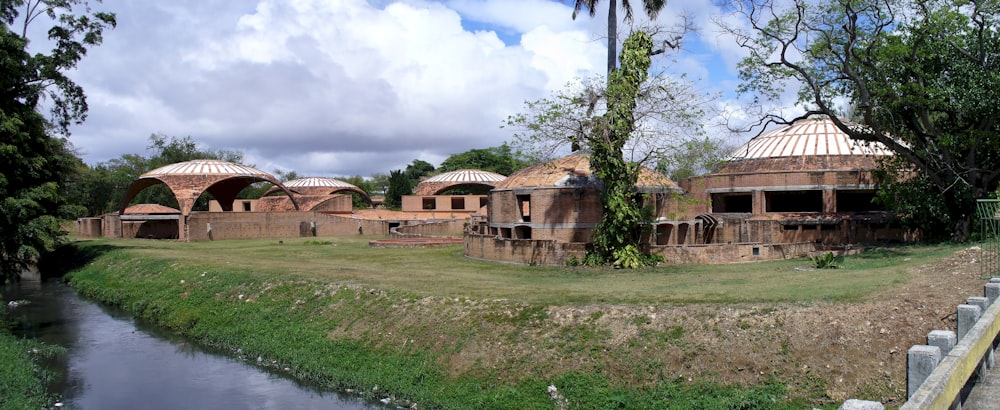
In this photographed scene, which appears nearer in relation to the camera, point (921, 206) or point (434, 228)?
point (921, 206)

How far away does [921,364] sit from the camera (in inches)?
239

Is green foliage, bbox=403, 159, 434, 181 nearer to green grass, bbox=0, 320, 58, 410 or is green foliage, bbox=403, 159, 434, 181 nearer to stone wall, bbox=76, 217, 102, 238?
stone wall, bbox=76, 217, 102, 238

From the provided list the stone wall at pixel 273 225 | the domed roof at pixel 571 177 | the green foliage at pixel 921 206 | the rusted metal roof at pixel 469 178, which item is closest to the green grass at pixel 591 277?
the green foliage at pixel 921 206

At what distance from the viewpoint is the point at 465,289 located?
18.0 metres

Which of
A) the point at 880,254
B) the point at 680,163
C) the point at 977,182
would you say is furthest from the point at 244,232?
the point at 977,182

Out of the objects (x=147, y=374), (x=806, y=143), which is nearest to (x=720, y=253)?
(x=147, y=374)

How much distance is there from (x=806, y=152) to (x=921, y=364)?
124 ft

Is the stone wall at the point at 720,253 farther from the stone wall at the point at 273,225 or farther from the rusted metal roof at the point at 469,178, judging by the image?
the rusted metal roof at the point at 469,178

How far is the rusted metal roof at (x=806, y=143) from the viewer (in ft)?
133

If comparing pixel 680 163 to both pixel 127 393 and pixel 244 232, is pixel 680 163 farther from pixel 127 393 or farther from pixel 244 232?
pixel 244 232

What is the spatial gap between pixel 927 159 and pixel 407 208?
43.9 m

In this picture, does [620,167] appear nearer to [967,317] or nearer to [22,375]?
[967,317]

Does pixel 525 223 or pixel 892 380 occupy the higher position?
pixel 525 223

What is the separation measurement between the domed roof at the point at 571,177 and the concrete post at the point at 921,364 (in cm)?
2184
